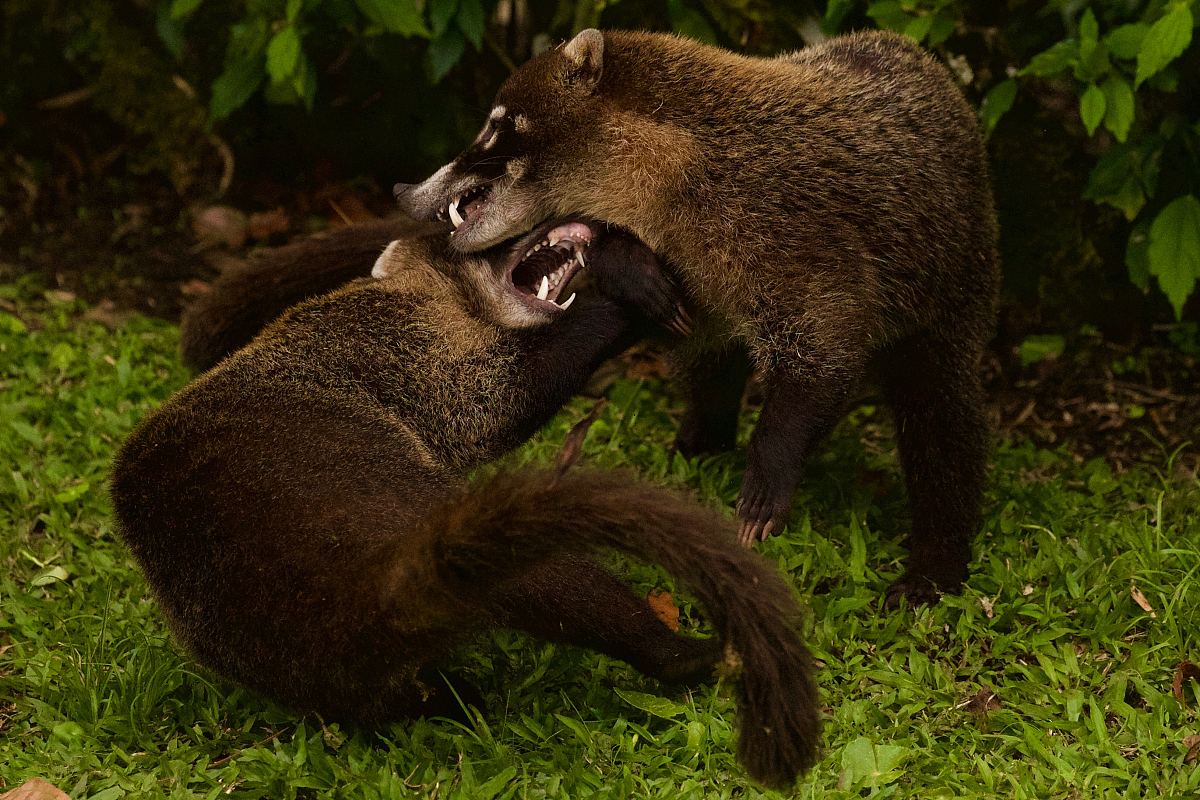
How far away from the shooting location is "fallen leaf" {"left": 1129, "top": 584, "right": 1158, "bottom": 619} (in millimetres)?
3910

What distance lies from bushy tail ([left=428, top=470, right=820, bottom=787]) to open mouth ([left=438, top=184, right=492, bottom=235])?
4.89 ft

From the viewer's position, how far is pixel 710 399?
4.92m

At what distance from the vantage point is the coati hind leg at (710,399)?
4.84 meters

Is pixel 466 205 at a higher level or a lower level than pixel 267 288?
higher

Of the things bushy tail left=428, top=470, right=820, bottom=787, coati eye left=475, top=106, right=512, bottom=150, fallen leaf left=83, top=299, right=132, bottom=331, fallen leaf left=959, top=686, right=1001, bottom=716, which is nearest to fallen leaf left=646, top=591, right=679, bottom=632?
fallen leaf left=959, top=686, right=1001, bottom=716

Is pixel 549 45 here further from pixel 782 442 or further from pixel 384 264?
pixel 782 442

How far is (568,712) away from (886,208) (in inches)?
70.6

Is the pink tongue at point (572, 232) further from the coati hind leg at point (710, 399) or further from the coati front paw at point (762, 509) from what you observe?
the coati front paw at point (762, 509)

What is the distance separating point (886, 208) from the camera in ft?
13.4

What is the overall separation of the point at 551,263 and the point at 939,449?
4.58ft

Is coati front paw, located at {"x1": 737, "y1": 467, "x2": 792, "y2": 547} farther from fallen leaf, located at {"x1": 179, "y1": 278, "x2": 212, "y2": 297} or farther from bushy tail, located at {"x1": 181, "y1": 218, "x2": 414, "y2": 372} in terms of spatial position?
fallen leaf, located at {"x1": 179, "y1": 278, "x2": 212, "y2": 297}

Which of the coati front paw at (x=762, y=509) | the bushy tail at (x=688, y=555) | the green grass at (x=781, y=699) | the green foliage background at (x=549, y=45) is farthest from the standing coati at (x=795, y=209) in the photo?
the bushy tail at (x=688, y=555)

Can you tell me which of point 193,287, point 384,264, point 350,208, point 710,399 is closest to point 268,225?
point 350,208

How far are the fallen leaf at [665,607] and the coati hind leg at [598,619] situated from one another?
1.09 ft
